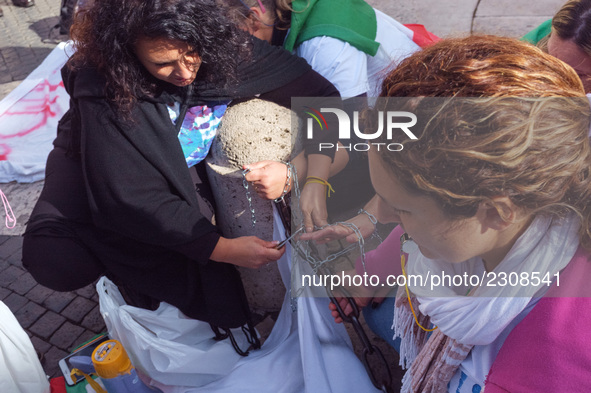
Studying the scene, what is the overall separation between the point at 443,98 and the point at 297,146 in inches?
40.9

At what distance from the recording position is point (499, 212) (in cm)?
120

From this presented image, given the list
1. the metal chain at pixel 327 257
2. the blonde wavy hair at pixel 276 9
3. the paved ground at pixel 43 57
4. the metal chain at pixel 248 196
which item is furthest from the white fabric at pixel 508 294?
the blonde wavy hair at pixel 276 9

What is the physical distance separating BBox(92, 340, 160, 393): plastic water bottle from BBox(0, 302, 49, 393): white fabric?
0.83 feet

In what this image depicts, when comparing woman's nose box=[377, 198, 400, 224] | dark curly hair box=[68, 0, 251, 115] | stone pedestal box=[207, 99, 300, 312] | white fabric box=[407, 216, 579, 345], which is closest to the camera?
white fabric box=[407, 216, 579, 345]

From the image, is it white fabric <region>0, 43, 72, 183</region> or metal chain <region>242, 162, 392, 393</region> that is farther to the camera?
white fabric <region>0, 43, 72, 183</region>

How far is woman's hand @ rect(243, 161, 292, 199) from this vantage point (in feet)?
6.15

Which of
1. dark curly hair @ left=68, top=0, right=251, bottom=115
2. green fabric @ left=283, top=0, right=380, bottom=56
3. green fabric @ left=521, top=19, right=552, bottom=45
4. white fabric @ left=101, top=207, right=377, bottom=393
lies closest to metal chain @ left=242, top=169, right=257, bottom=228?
white fabric @ left=101, top=207, right=377, bottom=393

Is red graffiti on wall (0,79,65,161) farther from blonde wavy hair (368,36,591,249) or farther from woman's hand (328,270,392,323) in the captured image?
blonde wavy hair (368,36,591,249)

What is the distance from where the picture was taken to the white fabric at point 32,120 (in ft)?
12.2

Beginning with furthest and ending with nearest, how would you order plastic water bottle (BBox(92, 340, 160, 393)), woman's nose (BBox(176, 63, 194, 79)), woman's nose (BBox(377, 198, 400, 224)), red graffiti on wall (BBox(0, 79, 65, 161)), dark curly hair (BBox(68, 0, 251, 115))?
red graffiti on wall (BBox(0, 79, 65, 161)), plastic water bottle (BBox(92, 340, 160, 393)), woman's nose (BBox(176, 63, 194, 79)), dark curly hair (BBox(68, 0, 251, 115)), woman's nose (BBox(377, 198, 400, 224))

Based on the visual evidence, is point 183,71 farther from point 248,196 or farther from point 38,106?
point 38,106

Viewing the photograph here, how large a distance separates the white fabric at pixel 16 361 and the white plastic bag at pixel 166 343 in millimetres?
324

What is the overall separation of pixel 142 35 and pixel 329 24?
1.03m

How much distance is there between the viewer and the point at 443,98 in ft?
3.67
